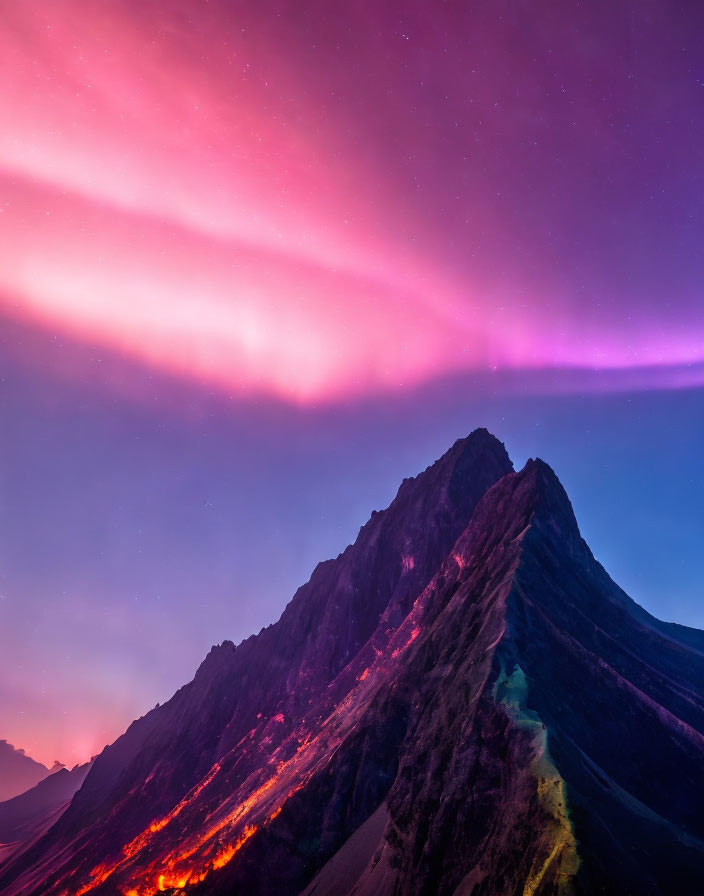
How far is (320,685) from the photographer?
79.4 metres

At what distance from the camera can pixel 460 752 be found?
2505cm

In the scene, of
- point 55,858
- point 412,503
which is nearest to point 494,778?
point 412,503

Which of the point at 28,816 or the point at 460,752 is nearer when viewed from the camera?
the point at 460,752

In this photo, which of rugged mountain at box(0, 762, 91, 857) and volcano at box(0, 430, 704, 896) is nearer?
volcano at box(0, 430, 704, 896)

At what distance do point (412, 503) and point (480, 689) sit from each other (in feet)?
233

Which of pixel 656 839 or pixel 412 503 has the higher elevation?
pixel 412 503

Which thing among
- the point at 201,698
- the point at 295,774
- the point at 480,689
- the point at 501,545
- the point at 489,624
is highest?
the point at 501,545

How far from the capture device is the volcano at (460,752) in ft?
62.5

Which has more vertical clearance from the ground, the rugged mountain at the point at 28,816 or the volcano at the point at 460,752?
the volcano at the point at 460,752

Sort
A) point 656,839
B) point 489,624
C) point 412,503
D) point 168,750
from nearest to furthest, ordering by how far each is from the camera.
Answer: point 656,839
point 489,624
point 412,503
point 168,750

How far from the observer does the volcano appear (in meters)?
19.0

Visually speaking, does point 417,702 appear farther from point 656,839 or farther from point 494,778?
point 656,839

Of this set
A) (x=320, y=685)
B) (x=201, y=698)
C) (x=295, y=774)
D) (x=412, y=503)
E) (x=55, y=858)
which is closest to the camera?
(x=295, y=774)

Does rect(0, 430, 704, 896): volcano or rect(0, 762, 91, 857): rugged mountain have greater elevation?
rect(0, 430, 704, 896): volcano
